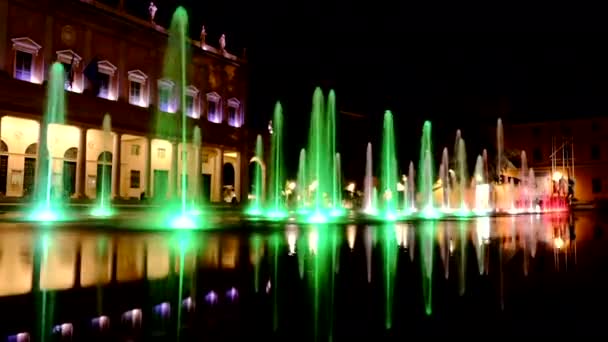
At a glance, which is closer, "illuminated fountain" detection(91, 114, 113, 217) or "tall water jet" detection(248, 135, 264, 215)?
"illuminated fountain" detection(91, 114, 113, 217)

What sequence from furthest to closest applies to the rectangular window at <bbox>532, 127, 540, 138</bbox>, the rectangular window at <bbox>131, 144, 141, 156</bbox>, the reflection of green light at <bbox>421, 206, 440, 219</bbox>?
the rectangular window at <bbox>532, 127, 540, 138</bbox>
the rectangular window at <bbox>131, 144, 141, 156</bbox>
the reflection of green light at <bbox>421, 206, 440, 219</bbox>

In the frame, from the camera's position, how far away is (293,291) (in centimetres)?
601

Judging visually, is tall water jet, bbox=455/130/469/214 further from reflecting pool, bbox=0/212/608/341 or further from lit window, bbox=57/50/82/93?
reflecting pool, bbox=0/212/608/341

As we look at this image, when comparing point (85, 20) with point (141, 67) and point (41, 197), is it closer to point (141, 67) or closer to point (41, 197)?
point (141, 67)

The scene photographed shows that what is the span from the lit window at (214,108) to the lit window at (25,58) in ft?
50.3

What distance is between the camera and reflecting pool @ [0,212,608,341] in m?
4.37

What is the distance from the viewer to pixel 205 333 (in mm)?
4195

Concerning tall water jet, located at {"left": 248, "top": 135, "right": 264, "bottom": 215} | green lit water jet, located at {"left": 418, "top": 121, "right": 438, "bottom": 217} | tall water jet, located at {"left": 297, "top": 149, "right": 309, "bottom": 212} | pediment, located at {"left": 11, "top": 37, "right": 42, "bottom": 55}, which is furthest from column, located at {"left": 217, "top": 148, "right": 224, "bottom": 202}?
pediment, located at {"left": 11, "top": 37, "right": 42, "bottom": 55}

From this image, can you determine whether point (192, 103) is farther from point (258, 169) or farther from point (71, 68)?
point (71, 68)

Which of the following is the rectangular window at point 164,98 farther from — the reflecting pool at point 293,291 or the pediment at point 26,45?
the reflecting pool at point 293,291

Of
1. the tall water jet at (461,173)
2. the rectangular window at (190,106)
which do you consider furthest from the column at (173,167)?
the tall water jet at (461,173)

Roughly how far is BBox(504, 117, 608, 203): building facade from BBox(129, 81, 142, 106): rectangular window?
149ft

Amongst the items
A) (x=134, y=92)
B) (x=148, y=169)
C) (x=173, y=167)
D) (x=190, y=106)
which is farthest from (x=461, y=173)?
(x=134, y=92)

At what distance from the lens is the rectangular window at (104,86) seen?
35.7 metres
